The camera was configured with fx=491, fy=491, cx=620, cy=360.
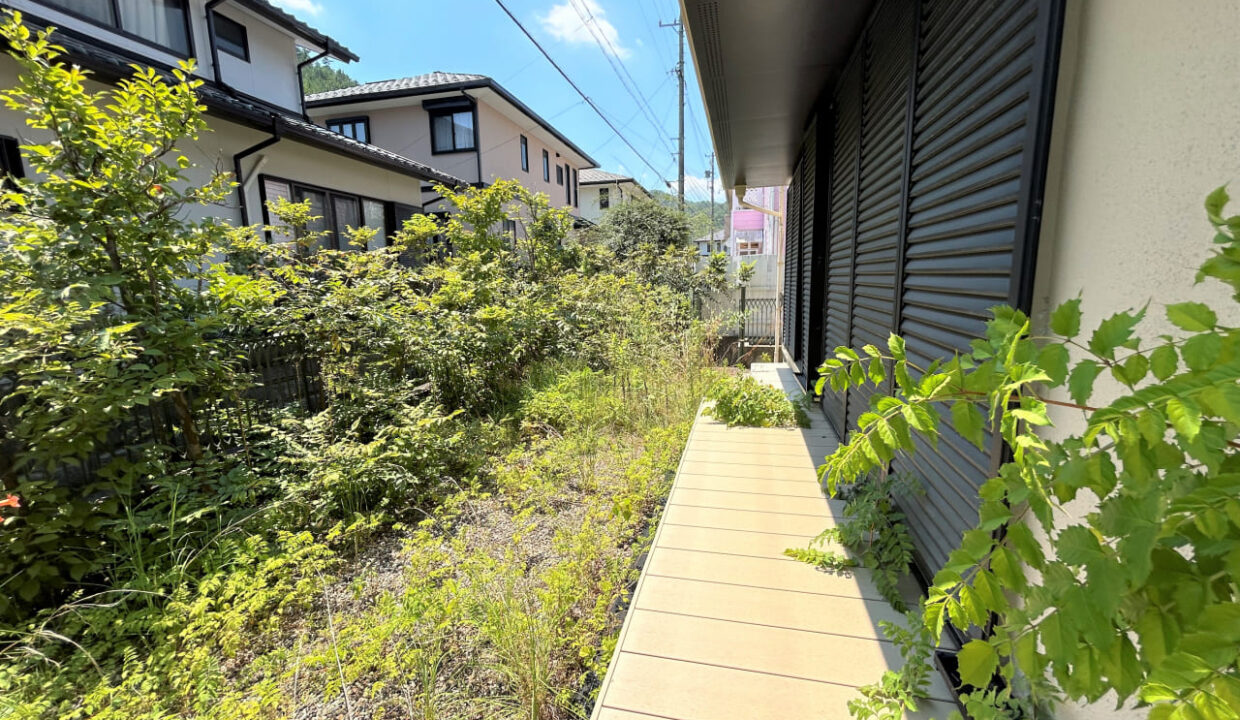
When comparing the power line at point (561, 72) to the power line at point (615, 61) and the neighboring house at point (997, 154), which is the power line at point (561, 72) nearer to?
the power line at point (615, 61)

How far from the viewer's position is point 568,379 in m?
4.77

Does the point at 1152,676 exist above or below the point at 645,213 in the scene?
below

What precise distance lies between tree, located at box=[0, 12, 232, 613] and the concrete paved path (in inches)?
96.3

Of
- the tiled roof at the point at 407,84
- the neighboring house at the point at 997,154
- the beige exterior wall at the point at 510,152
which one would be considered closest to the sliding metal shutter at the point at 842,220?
the neighboring house at the point at 997,154

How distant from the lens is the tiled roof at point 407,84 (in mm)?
11305

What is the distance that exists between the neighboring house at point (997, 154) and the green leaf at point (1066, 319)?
37cm

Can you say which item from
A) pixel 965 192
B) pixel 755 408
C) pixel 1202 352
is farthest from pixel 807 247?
pixel 1202 352

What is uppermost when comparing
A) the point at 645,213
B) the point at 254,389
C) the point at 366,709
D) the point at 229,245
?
the point at 645,213

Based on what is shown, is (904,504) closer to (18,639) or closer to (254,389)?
(18,639)

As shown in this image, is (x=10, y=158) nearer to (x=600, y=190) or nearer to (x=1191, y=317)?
(x=1191, y=317)

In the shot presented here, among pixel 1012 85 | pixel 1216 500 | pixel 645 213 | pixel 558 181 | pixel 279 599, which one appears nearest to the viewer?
pixel 1216 500

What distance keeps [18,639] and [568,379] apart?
3518 millimetres

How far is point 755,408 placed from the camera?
12.6 ft

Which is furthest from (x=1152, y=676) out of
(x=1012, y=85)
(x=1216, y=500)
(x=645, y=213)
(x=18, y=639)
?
(x=645, y=213)
